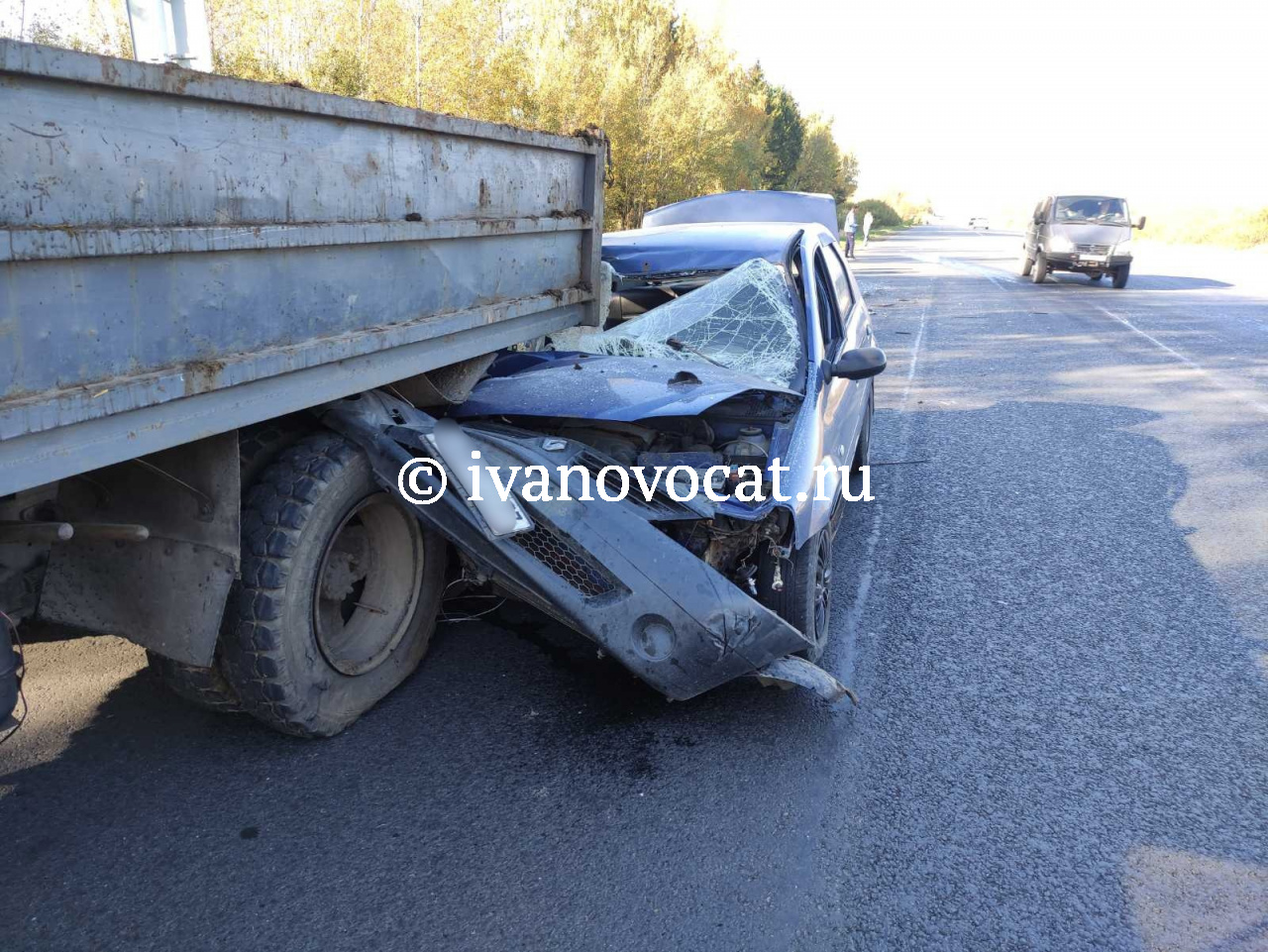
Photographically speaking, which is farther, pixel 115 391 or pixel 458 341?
pixel 458 341

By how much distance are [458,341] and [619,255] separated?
2.17 meters

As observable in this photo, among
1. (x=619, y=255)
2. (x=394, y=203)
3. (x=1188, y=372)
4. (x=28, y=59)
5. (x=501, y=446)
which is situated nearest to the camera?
(x=28, y=59)

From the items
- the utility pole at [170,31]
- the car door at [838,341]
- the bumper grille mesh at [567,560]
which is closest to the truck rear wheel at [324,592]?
the bumper grille mesh at [567,560]

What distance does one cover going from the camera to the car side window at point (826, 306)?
4922 mm

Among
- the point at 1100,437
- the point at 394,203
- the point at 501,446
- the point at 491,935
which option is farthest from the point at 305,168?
the point at 1100,437

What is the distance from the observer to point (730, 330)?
15.2ft

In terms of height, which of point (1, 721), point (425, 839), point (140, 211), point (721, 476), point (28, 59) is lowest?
point (425, 839)

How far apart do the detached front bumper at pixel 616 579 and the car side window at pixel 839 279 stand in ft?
9.64

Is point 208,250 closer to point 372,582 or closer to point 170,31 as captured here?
point 372,582

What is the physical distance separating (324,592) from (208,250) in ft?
4.67

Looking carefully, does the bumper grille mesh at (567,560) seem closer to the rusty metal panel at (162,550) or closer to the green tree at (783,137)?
the rusty metal panel at (162,550)

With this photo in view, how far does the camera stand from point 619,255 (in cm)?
552

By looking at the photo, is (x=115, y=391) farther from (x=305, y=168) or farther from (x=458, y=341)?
(x=458, y=341)

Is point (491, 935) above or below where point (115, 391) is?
below
